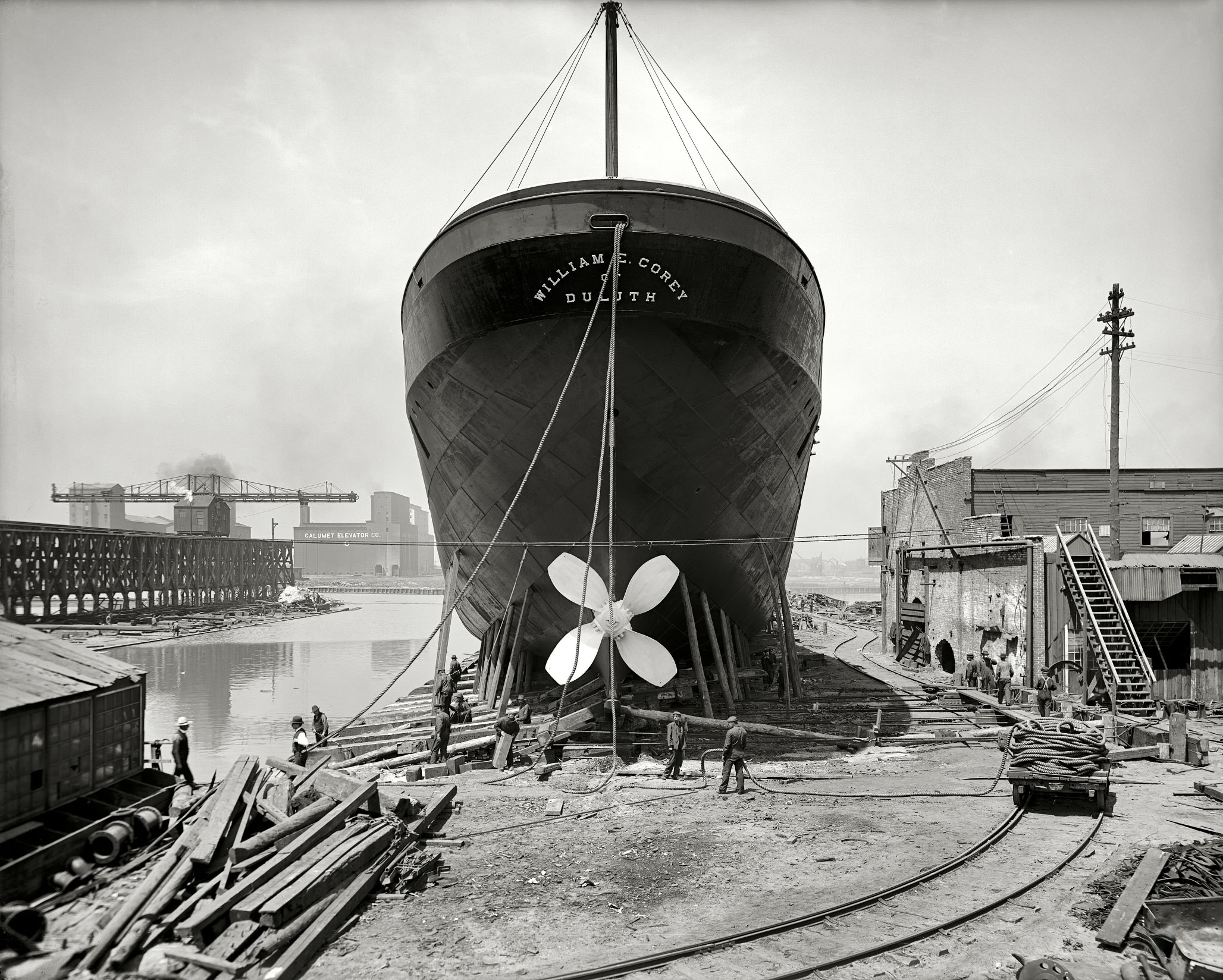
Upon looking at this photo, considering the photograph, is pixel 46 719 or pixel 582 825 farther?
pixel 582 825

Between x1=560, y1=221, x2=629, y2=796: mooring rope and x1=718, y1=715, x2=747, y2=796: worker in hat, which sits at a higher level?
x1=560, y1=221, x2=629, y2=796: mooring rope

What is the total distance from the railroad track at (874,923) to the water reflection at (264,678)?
11066 mm

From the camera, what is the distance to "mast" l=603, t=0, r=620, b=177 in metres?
12.3

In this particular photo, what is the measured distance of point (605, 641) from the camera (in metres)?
10.7

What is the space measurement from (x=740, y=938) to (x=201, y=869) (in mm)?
4383

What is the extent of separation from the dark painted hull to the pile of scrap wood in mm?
4857

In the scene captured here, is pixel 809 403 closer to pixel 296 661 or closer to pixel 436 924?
pixel 436 924

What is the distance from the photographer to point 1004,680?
51.8 ft

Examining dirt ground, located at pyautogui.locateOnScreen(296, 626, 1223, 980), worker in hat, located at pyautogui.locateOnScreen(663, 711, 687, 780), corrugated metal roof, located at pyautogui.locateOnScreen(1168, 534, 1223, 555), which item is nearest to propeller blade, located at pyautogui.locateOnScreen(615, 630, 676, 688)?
worker in hat, located at pyautogui.locateOnScreen(663, 711, 687, 780)

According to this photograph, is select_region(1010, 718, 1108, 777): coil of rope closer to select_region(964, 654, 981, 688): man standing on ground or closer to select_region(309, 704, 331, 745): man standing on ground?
select_region(964, 654, 981, 688): man standing on ground

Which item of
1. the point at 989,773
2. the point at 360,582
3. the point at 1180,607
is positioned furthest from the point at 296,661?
the point at 360,582

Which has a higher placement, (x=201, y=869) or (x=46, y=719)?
(x=46, y=719)

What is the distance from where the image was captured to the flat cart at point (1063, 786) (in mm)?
8102

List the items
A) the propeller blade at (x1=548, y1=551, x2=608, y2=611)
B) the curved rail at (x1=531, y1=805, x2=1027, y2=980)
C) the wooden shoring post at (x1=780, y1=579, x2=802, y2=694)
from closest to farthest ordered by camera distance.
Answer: the curved rail at (x1=531, y1=805, x2=1027, y2=980) → the propeller blade at (x1=548, y1=551, x2=608, y2=611) → the wooden shoring post at (x1=780, y1=579, x2=802, y2=694)
